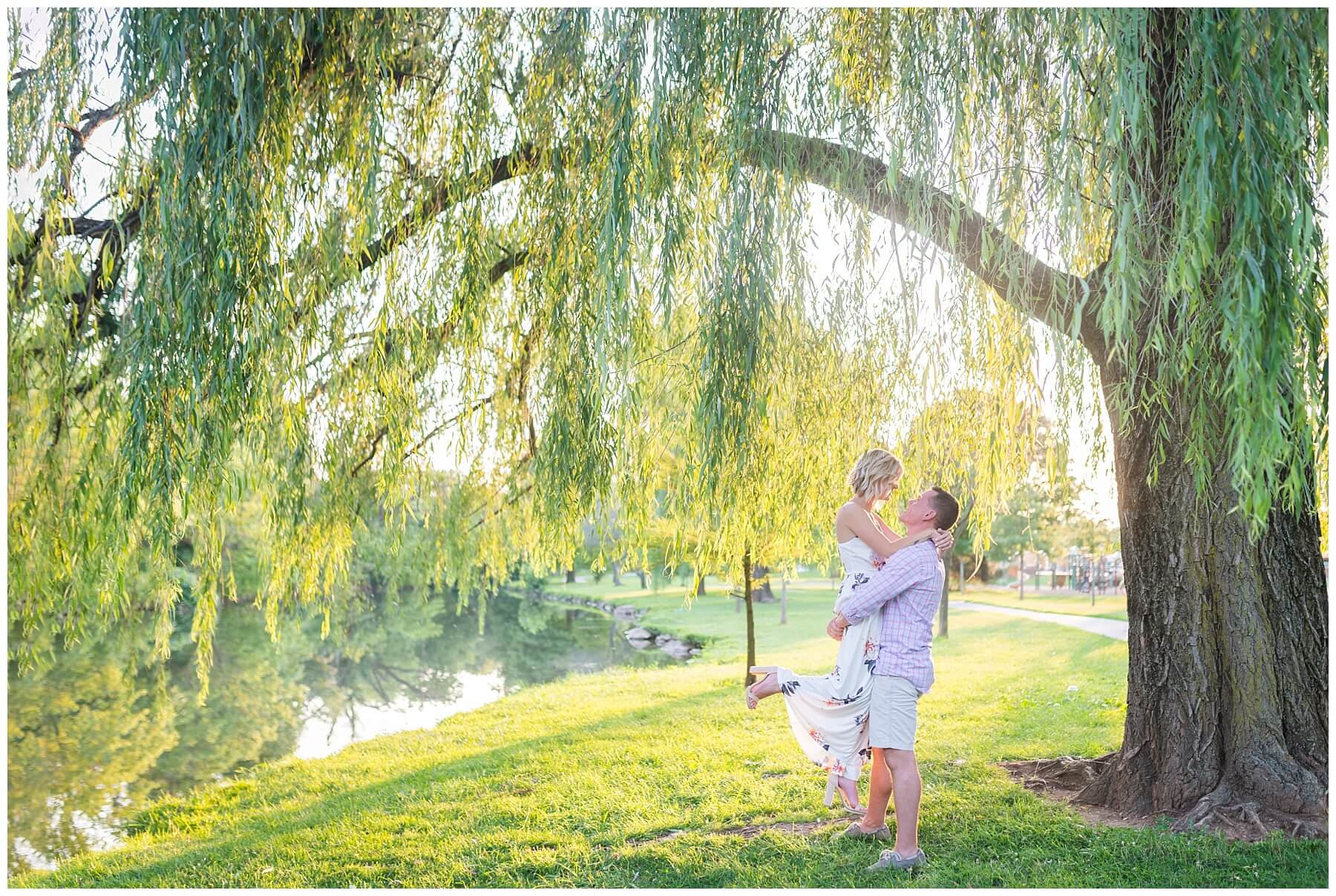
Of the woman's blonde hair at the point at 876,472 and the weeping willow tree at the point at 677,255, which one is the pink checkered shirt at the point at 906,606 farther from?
the weeping willow tree at the point at 677,255

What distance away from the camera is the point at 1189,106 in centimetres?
291

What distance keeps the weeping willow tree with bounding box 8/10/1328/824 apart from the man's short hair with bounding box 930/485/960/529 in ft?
2.00

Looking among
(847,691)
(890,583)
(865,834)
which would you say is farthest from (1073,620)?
(890,583)

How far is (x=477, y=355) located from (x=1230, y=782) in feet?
12.3

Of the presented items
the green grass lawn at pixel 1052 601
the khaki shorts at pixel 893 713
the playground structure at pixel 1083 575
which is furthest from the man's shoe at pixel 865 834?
the playground structure at pixel 1083 575

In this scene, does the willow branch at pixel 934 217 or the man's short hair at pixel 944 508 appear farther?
the man's short hair at pixel 944 508

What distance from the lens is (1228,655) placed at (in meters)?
3.64

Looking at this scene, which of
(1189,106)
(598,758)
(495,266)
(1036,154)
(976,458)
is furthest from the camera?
(598,758)

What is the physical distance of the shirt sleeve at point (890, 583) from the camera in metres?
3.34

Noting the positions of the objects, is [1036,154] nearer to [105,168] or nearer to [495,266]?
[495,266]

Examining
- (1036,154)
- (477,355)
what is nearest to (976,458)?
(1036,154)

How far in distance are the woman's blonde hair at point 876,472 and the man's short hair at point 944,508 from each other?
17cm

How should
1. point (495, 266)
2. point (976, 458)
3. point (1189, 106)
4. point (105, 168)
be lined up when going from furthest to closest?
1. point (976, 458)
2. point (495, 266)
3. point (105, 168)
4. point (1189, 106)

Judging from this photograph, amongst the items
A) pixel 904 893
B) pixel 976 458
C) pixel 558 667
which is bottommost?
pixel 558 667
